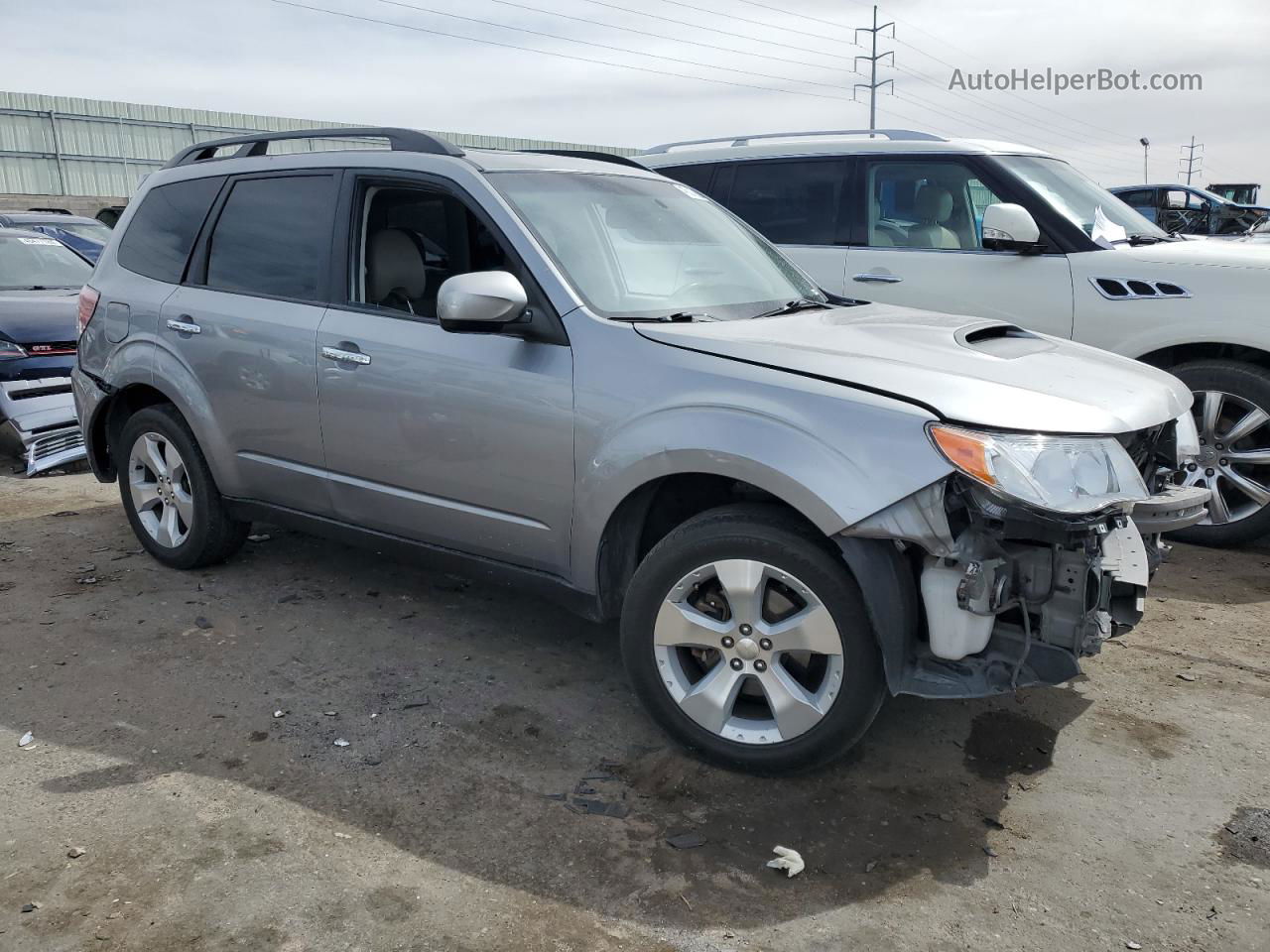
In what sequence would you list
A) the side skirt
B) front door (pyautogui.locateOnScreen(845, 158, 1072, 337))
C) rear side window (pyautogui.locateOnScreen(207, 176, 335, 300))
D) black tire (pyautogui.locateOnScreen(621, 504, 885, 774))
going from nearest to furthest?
black tire (pyautogui.locateOnScreen(621, 504, 885, 774))
the side skirt
rear side window (pyautogui.locateOnScreen(207, 176, 335, 300))
front door (pyautogui.locateOnScreen(845, 158, 1072, 337))

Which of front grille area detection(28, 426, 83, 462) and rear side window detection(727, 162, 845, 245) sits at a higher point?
rear side window detection(727, 162, 845, 245)

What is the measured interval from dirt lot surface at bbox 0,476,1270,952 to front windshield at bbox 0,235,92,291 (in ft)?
16.4

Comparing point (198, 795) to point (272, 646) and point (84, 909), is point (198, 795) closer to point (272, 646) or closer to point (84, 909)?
point (84, 909)

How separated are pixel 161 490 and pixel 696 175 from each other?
146 inches

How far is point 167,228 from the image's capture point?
5043mm

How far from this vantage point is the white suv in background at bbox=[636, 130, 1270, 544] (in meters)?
5.25

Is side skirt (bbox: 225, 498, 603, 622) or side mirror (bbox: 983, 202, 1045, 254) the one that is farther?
side mirror (bbox: 983, 202, 1045, 254)

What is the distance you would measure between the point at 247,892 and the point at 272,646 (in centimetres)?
168

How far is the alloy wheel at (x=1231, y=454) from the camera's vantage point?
5230mm

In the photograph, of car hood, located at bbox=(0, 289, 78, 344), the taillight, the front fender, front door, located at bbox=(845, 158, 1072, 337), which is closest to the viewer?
the front fender

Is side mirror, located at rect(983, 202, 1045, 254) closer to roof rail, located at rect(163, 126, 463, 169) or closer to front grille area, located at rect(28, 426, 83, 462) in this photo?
roof rail, located at rect(163, 126, 463, 169)

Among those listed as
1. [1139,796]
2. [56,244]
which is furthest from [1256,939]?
[56,244]

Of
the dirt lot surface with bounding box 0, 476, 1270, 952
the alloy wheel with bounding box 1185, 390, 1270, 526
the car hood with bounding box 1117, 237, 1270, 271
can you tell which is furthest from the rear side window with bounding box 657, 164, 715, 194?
the dirt lot surface with bounding box 0, 476, 1270, 952

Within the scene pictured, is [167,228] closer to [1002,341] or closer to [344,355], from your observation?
[344,355]
